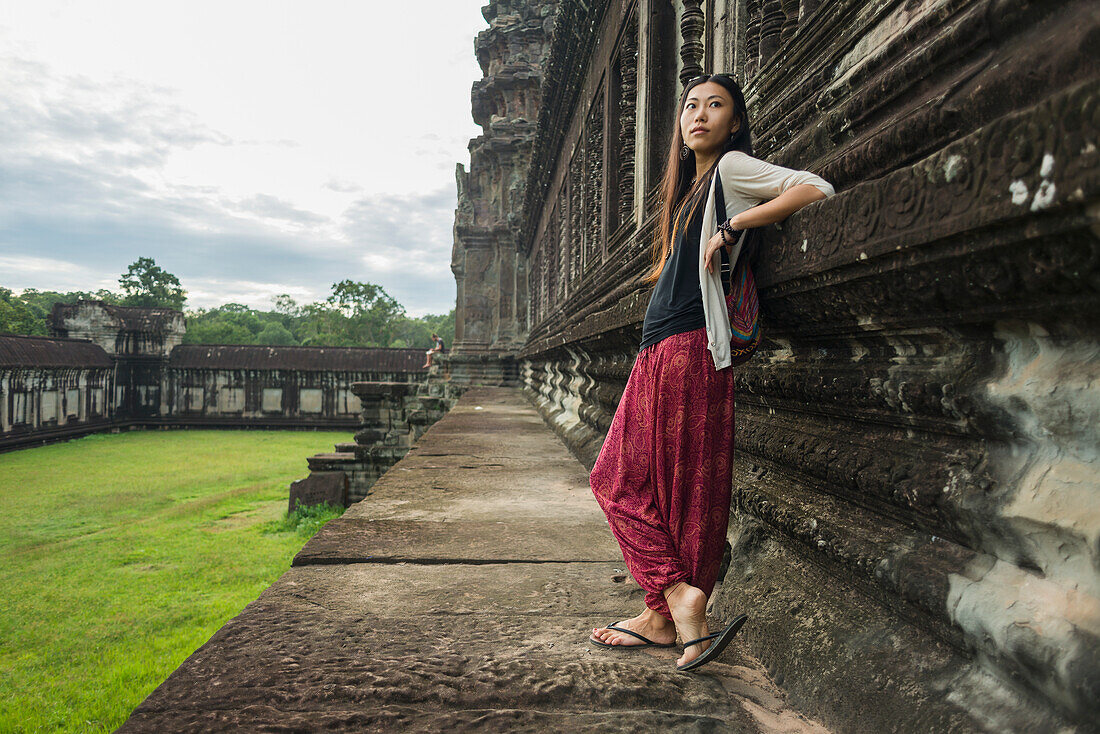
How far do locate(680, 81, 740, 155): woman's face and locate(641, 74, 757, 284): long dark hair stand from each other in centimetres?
1

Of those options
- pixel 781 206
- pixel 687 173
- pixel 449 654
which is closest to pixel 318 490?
pixel 449 654

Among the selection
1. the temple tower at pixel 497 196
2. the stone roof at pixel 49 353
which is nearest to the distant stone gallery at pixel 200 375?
the stone roof at pixel 49 353

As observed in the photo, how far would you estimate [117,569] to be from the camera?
7.02 metres

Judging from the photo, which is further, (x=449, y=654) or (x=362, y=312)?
(x=362, y=312)

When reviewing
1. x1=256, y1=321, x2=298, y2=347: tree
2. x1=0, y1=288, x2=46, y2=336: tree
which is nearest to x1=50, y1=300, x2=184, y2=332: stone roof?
x1=0, y1=288, x2=46, y2=336: tree

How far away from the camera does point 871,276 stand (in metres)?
1.11

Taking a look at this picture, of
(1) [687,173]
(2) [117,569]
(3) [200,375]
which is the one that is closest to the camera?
(1) [687,173]

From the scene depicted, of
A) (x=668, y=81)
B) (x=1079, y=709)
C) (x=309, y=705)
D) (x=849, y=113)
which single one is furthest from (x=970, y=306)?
(x=668, y=81)

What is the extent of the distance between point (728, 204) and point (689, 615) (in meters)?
0.85

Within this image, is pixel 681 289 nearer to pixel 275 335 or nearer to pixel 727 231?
pixel 727 231

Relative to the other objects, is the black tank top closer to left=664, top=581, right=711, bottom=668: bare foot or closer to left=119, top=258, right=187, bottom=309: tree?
left=664, top=581, right=711, bottom=668: bare foot

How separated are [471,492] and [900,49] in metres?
2.46

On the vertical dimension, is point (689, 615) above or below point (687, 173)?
below

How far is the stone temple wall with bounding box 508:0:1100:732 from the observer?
818 millimetres
